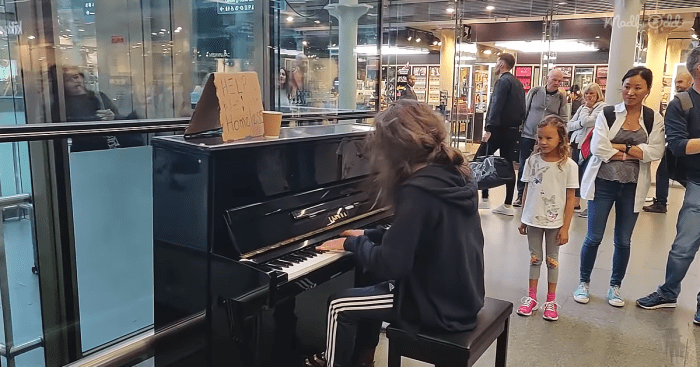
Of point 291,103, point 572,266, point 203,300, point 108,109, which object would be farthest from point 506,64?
point 203,300

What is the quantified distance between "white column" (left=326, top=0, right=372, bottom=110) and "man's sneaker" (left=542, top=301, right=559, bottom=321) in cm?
246

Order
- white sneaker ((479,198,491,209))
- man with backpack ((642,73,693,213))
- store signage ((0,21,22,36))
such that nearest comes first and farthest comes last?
store signage ((0,21,22,36)) < man with backpack ((642,73,693,213)) < white sneaker ((479,198,491,209))

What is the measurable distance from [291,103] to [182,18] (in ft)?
3.03

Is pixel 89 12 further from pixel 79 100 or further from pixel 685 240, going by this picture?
pixel 685 240

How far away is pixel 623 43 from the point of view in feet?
20.9

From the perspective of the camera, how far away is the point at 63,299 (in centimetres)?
259

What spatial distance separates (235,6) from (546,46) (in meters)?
7.37

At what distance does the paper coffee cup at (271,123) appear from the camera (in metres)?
2.38

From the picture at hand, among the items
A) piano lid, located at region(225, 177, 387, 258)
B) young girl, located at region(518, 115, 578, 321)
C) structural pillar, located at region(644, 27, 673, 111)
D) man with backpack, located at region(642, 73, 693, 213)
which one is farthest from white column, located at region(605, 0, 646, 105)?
piano lid, located at region(225, 177, 387, 258)

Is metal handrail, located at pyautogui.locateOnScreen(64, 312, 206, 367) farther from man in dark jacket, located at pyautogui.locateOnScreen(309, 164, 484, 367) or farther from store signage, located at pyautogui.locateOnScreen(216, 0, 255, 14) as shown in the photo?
store signage, located at pyautogui.locateOnScreen(216, 0, 255, 14)

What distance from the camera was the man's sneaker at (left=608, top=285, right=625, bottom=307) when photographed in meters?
3.41

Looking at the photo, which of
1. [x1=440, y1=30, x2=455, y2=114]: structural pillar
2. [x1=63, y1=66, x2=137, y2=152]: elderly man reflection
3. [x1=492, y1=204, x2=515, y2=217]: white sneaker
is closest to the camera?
[x1=63, y1=66, x2=137, y2=152]: elderly man reflection

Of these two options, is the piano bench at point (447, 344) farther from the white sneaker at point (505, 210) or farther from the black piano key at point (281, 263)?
the white sneaker at point (505, 210)

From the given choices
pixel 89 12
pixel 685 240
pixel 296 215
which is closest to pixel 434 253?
pixel 296 215
